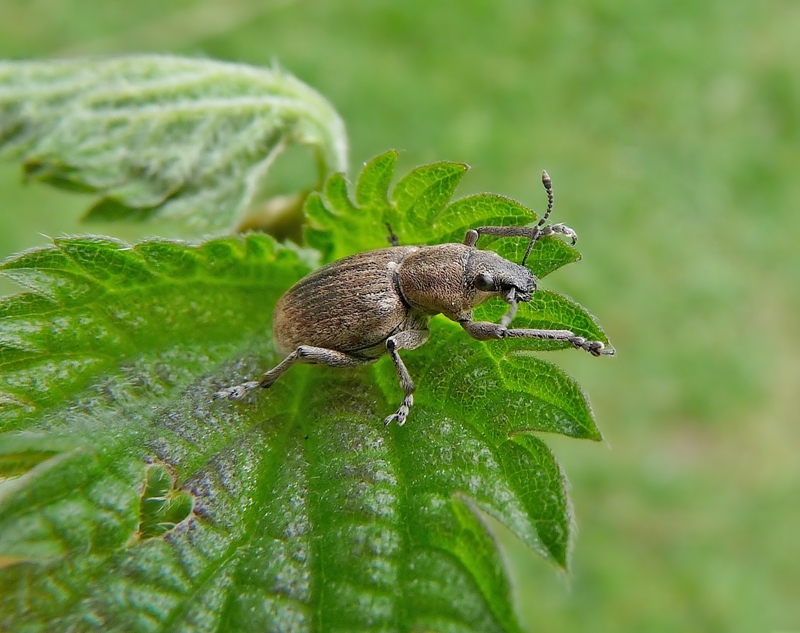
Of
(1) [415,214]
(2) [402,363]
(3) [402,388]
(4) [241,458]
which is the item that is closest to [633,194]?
(1) [415,214]

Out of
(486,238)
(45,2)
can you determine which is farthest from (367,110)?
(486,238)

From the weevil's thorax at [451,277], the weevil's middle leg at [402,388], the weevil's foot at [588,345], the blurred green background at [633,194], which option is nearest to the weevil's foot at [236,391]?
the weevil's middle leg at [402,388]

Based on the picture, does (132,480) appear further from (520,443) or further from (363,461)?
(520,443)

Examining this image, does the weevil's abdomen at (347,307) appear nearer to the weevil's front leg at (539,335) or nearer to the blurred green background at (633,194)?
the weevil's front leg at (539,335)

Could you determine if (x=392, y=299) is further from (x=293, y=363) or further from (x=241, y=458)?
(x=241, y=458)

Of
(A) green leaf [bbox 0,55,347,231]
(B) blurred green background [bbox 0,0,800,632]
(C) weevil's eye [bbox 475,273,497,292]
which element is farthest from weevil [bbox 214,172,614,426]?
(B) blurred green background [bbox 0,0,800,632]

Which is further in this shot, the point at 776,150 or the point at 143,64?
the point at 776,150

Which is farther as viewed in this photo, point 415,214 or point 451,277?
point 451,277
